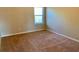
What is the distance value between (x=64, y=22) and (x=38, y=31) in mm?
273

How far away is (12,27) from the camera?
0.84 m

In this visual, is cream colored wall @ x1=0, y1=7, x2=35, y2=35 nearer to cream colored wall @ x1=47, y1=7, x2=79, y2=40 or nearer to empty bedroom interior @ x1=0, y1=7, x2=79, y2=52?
empty bedroom interior @ x1=0, y1=7, x2=79, y2=52

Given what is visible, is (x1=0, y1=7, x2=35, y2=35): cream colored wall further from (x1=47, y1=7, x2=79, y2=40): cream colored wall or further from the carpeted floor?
(x1=47, y1=7, x2=79, y2=40): cream colored wall

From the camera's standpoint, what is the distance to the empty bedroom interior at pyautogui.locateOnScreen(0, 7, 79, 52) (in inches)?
31.1

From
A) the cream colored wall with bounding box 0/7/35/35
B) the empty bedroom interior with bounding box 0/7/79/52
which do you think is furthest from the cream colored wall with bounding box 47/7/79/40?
the cream colored wall with bounding box 0/7/35/35

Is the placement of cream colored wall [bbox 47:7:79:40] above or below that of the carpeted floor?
above

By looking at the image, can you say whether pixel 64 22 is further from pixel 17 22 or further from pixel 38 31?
pixel 17 22

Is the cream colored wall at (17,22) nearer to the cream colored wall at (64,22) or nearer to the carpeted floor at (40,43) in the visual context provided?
the carpeted floor at (40,43)

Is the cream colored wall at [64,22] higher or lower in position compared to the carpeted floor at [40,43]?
higher

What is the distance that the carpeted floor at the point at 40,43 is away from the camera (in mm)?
814

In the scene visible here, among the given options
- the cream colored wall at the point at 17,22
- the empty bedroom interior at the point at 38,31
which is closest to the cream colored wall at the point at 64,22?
the empty bedroom interior at the point at 38,31

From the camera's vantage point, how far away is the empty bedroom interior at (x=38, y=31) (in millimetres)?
789

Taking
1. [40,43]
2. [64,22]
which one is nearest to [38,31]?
[40,43]

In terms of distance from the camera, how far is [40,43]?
2.92 feet
